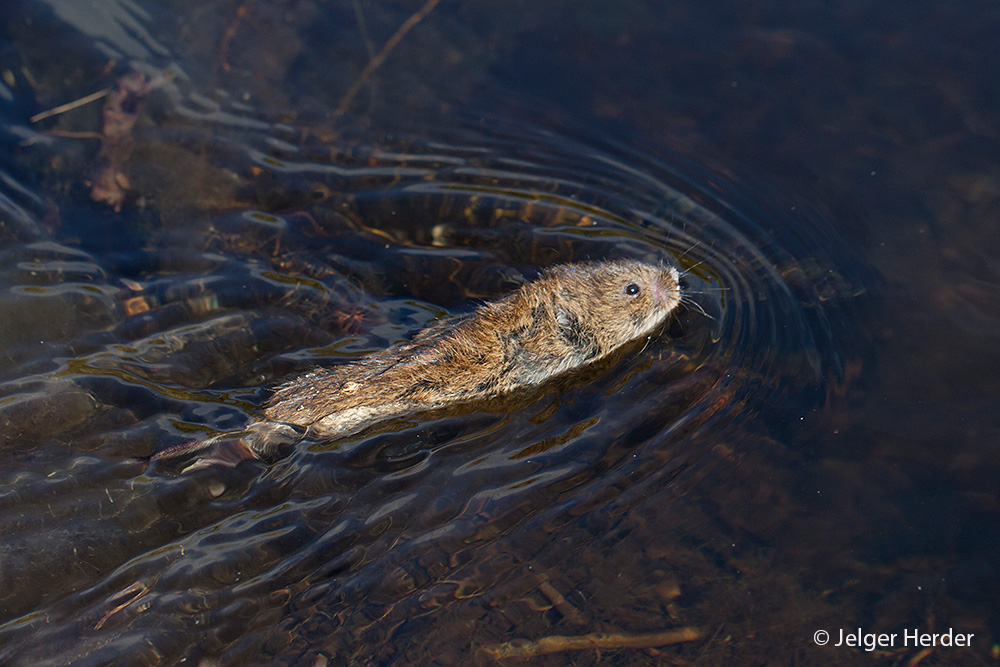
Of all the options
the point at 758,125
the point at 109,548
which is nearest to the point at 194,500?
the point at 109,548

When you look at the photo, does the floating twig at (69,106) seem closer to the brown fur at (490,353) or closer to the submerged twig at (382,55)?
the submerged twig at (382,55)

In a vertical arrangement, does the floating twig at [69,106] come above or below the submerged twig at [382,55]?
below

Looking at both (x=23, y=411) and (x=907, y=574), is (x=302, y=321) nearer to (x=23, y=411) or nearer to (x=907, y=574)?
(x=23, y=411)

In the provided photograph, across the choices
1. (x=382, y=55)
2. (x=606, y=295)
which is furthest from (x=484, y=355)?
(x=382, y=55)

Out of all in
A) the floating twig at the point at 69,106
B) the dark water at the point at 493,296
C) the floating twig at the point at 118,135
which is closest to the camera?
the dark water at the point at 493,296

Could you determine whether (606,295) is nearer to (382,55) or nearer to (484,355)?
(484,355)

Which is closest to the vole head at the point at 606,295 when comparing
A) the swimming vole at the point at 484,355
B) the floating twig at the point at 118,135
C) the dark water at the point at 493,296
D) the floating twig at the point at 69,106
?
the swimming vole at the point at 484,355

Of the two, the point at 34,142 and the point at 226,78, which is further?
the point at 226,78

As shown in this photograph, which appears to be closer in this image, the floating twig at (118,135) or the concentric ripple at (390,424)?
the concentric ripple at (390,424)
